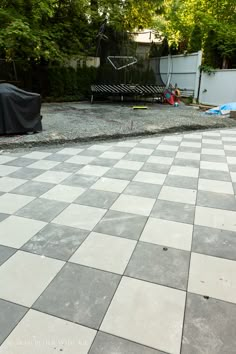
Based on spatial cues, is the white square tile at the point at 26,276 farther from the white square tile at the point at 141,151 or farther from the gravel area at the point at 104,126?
the gravel area at the point at 104,126

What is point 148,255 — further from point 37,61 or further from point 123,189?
point 37,61

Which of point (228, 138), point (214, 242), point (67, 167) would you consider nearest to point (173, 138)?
point (228, 138)

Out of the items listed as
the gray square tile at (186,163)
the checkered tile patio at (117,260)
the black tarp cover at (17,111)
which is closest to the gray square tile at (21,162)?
the checkered tile patio at (117,260)

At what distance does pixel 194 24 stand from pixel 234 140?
822 centimetres

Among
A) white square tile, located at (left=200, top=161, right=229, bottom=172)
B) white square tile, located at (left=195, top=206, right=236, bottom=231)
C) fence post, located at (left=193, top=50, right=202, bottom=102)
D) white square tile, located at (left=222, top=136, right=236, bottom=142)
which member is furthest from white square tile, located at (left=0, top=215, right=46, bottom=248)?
fence post, located at (left=193, top=50, right=202, bottom=102)

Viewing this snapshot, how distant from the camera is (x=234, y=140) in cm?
545

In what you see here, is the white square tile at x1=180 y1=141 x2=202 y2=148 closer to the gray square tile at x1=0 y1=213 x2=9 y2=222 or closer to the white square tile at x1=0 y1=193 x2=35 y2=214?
the white square tile at x1=0 y1=193 x2=35 y2=214

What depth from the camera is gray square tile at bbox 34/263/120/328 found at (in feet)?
4.74

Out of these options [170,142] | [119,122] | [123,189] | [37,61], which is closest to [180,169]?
[123,189]

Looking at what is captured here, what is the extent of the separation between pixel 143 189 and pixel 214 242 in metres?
1.12

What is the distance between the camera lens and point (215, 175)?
139 inches

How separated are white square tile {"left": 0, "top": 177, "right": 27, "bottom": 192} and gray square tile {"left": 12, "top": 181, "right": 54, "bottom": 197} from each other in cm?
8

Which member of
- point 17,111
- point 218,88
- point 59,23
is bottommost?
point 17,111

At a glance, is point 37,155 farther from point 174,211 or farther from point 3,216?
point 174,211
